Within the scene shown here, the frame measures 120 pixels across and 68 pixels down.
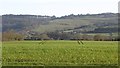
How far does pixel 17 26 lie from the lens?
19525 cm

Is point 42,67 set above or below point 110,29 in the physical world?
above

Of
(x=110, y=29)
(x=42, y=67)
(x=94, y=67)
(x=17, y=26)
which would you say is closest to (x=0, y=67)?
(x=42, y=67)

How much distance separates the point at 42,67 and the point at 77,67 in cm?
210

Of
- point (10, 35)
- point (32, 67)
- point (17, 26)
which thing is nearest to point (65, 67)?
point (32, 67)

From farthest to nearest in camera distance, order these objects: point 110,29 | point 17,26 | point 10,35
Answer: point 17,26 → point 110,29 → point 10,35

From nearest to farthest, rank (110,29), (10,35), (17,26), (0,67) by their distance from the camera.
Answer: (0,67) → (10,35) → (110,29) → (17,26)

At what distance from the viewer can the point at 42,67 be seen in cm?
1964

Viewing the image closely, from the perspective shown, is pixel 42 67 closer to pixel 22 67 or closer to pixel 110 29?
pixel 22 67

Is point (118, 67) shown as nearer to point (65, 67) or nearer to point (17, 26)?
point (65, 67)

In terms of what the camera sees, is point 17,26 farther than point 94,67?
Yes

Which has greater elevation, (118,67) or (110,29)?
(118,67)

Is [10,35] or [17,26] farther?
[17,26]

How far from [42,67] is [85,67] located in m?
2.56

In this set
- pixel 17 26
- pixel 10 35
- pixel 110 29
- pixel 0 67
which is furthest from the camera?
pixel 17 26
